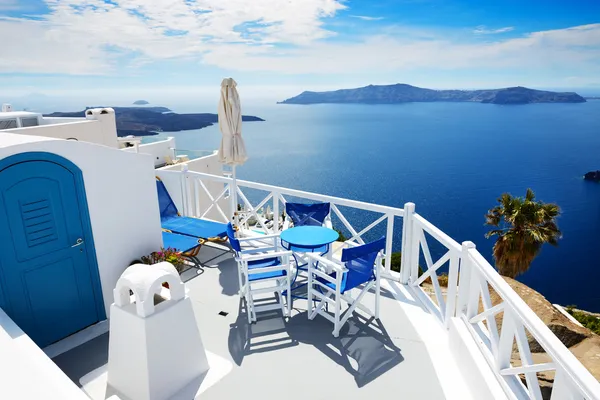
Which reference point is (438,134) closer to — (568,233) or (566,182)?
(566,182)

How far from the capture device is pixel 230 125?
17.5 ft

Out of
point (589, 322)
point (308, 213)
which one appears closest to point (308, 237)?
point (308, 213)

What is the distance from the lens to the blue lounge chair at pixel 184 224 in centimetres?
559

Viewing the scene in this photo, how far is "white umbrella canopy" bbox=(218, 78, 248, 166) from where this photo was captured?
5.23 meters

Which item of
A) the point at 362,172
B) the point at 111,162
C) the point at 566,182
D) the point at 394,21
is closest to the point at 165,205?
the point at 111,162

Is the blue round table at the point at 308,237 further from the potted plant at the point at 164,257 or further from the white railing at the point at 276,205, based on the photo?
the potted plant at the point at 164,257

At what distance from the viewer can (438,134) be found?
11888 cm

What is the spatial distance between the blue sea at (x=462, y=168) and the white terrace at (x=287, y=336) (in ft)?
114

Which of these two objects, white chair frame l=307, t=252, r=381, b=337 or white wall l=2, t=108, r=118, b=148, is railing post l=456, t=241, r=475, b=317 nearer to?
white chair frame l=307, t=252, r=381, b=337

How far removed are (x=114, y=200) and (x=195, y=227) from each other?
1927 mm

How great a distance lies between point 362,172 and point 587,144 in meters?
69.4

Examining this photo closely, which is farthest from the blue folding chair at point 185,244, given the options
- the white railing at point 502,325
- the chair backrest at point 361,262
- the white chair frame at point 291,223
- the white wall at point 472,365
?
the white wall at point 472,365

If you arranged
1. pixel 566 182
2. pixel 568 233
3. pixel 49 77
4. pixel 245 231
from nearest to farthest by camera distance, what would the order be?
pixel 245 231 < pixel 49 77 < pixel 568 233 < pixel 566 182

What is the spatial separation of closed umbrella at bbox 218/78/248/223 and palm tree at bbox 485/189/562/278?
19687 millimetres
